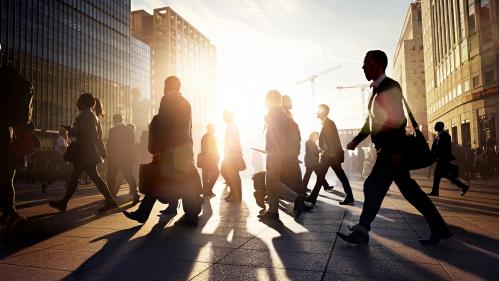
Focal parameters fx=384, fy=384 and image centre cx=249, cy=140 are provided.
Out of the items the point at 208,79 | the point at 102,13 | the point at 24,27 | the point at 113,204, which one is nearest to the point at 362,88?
the point at 208,79

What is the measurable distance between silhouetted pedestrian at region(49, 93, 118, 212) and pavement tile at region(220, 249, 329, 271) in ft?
11.6

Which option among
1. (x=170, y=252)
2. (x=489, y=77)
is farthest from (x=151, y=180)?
(x=489, y=77)

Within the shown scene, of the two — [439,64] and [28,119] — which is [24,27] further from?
[28,119]

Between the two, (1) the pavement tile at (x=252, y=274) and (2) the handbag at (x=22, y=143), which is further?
(2) the handbag at (x=22, y=143)

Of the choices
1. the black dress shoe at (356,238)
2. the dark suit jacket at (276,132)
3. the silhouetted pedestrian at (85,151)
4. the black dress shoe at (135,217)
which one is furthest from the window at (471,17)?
the black dress shoe at (135,217)

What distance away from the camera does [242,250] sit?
3457 mm

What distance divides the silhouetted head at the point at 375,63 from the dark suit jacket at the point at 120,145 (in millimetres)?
5251

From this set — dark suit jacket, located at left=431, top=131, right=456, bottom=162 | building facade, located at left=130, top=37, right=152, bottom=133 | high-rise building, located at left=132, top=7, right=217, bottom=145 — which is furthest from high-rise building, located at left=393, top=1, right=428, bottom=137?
high-rise building, located at left=132, top=7, right=217, bottom=145

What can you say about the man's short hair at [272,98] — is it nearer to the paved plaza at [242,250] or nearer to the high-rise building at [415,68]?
the paved plaza at [242,250]

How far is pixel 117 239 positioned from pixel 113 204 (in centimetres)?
238

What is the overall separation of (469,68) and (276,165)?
1334 inches

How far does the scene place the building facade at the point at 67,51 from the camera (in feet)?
199

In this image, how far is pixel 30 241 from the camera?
12.7 ft

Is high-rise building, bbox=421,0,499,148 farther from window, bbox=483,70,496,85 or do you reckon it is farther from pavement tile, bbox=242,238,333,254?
pavement tile, bbox=242,238,333,254
